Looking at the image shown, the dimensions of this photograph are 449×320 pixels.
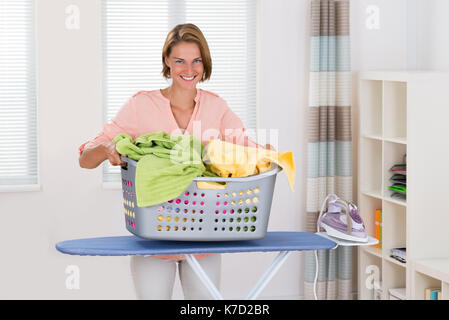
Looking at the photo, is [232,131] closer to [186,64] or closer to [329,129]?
[186,64]

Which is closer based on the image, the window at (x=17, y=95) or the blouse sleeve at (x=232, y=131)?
the blouse sleeve at (x=232, y=131)

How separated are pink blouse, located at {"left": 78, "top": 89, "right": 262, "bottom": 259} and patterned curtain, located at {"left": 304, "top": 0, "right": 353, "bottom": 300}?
1.49 meters

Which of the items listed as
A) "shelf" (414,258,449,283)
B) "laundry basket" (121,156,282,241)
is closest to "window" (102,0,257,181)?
"shelf" (414,258,449,283)

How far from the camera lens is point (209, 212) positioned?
2076 millimetres

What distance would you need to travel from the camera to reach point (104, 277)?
3865 mm

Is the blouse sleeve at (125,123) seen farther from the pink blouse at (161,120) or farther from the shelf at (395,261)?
the shelf at (395,261)

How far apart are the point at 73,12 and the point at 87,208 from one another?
3.45ft

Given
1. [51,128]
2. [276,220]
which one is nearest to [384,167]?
[276,220]

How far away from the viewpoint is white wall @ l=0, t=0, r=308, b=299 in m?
3.70

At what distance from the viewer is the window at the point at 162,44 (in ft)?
12.4

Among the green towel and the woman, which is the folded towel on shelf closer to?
the woman

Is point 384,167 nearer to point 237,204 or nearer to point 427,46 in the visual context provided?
point 427,46

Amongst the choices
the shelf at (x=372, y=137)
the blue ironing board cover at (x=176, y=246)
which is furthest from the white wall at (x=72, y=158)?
the blue ironing board cover at (x=176, y=246)

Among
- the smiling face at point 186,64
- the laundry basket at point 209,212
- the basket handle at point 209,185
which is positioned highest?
the smiling face at point 186,64
